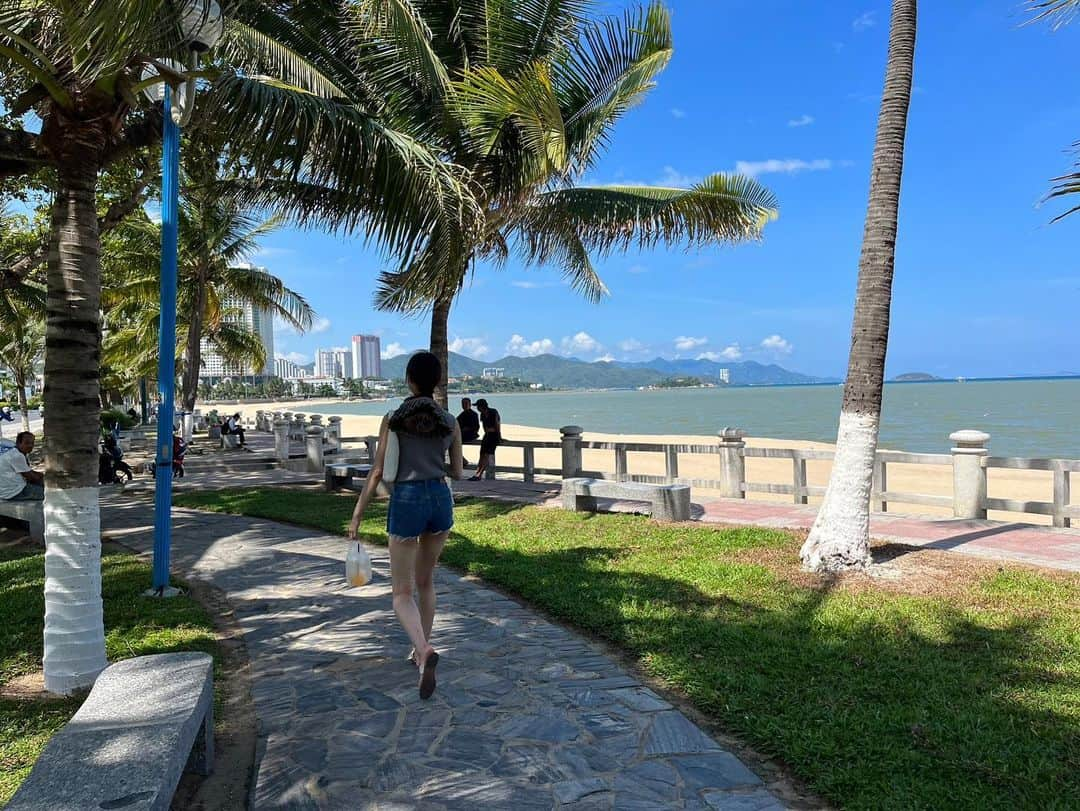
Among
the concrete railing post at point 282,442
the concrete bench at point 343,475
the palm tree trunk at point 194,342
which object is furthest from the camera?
the palm tree trunk at point 194,342

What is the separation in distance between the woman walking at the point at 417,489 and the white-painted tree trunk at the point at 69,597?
1.68 m

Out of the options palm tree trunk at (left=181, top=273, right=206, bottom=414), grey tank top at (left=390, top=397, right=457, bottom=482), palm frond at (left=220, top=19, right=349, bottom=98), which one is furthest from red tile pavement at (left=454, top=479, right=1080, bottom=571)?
palm tree trunk at (left=181, top=273, right=206, bottom=414)

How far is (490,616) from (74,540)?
2.77m

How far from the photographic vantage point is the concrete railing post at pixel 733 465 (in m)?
11.1

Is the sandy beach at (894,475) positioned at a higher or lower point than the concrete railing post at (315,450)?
lower

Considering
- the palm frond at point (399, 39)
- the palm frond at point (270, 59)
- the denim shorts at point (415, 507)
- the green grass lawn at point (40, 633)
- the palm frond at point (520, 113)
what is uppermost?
the palm frond at point (399, 39)

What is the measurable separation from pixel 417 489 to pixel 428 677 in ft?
3.31

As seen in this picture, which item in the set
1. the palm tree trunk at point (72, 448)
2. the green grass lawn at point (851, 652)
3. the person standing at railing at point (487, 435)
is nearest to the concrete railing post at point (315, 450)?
the person standing at railing at point (487, 435)

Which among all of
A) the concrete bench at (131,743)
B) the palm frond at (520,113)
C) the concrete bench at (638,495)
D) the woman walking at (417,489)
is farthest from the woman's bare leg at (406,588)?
the palm frond at (520,113)

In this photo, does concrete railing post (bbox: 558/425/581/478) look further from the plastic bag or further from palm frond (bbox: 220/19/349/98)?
the plastic bag

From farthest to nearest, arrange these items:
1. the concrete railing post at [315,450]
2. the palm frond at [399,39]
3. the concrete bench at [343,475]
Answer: the concrete railing post at [315,450], the concrete bench at [343,475], the palm frond at [399,39]

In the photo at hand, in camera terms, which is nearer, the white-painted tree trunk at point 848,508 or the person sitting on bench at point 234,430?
the white-painted tree trunk at point 848,508

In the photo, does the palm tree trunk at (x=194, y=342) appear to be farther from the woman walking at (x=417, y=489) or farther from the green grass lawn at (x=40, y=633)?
the woman walking at (x=417, y=489)

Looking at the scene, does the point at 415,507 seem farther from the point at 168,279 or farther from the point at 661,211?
the point at 661,211
